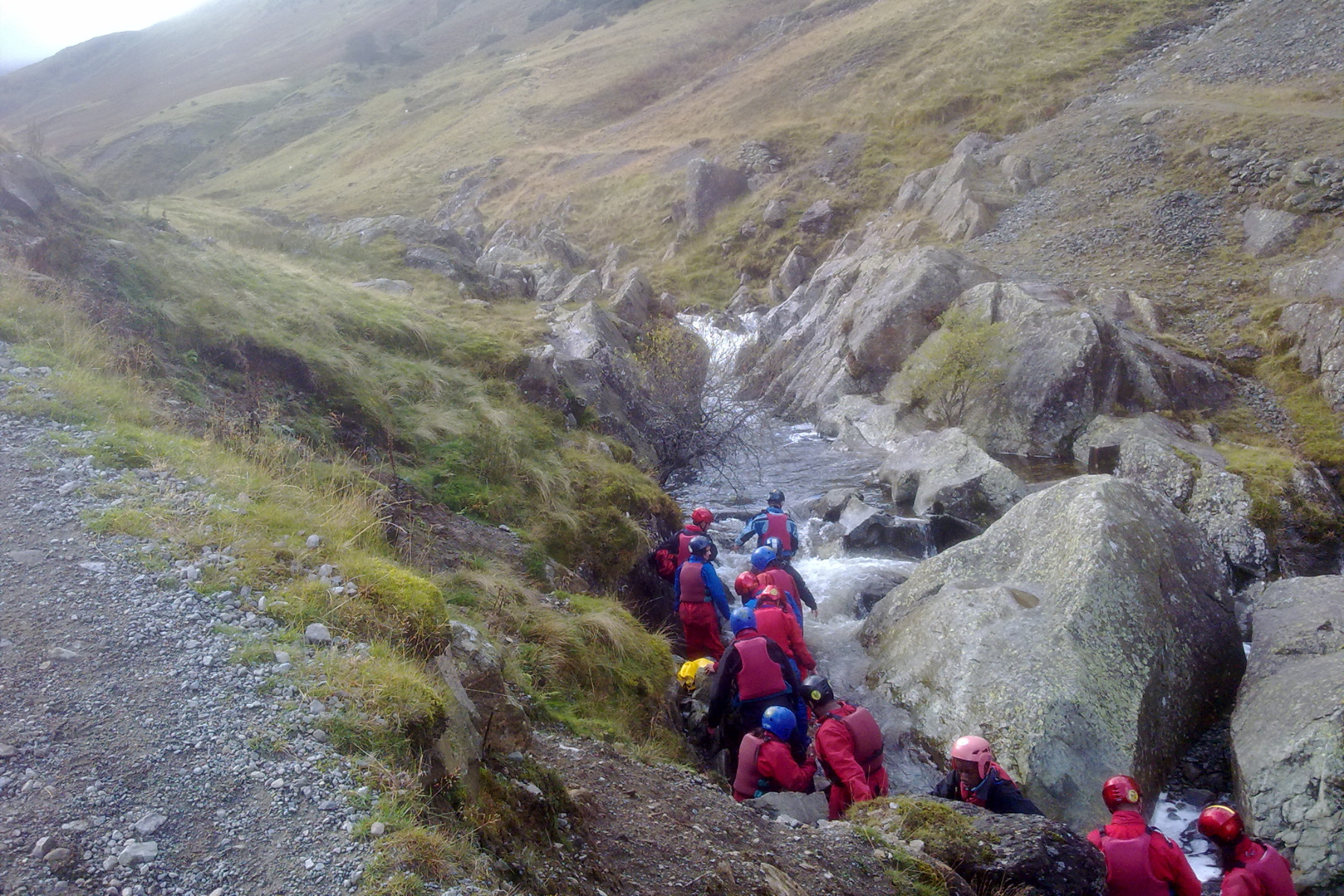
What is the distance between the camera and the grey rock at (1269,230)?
66.8 ft

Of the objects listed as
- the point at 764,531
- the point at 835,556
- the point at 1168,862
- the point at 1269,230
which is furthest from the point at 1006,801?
the point at 1269,230

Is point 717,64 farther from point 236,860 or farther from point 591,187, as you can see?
point 236,860

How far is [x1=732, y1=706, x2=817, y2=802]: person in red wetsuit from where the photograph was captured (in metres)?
6.96

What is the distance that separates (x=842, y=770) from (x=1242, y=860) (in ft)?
9.80

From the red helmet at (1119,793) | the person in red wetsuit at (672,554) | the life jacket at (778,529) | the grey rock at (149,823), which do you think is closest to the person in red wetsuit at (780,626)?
the person in red wetsuit at (672,554)

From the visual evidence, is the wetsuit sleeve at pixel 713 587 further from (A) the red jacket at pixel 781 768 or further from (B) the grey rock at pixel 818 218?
(B) the grey rock at pixel 818 218

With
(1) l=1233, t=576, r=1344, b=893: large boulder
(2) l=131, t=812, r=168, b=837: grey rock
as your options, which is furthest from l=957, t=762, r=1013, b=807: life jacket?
(2) l=131, t=812, r=168, b=837: grey rock

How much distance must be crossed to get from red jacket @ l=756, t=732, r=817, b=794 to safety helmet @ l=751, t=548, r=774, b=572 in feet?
13.3

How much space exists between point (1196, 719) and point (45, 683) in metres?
10.2

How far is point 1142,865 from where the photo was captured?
5633mm

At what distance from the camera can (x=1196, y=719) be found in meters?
8.32

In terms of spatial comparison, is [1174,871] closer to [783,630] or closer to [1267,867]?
[1267,867]

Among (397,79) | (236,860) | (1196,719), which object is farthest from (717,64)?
(236,860)

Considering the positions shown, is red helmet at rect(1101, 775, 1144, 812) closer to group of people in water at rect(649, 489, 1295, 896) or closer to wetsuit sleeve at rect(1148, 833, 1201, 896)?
A: group of people in water at rect(649, 489, 1295, 896)
